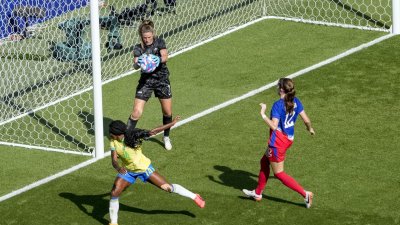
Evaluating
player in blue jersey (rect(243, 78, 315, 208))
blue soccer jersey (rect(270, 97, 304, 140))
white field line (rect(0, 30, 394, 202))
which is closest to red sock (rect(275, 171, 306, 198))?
player in blue jersey (rect(243, 78, 315, 208))

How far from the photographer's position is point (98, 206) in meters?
15.8

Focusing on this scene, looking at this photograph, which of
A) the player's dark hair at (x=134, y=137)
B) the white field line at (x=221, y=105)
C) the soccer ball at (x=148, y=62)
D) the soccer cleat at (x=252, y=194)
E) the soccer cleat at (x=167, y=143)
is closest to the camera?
the player's dark hair at (x=134, y=137)

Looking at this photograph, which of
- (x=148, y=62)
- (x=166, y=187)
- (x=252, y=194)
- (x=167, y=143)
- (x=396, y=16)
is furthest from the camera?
(x=396, y=16)

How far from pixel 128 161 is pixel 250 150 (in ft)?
10.9

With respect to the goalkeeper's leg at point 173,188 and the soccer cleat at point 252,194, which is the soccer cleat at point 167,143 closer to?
the soccer cleat at point 252,194

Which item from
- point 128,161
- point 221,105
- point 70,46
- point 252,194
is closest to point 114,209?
point 128,161

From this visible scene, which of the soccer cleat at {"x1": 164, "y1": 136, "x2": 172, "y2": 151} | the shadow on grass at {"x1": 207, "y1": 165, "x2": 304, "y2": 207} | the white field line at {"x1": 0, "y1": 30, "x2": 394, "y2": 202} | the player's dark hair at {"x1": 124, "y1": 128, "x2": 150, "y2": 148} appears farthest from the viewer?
the soccer cleat at {"x1": 164, "y1": 136, "x2": 172, "y2": 151}

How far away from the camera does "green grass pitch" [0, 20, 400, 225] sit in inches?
606

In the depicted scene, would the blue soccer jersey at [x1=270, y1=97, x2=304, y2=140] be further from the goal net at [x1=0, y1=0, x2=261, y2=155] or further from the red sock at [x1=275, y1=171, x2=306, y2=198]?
the goal net at [x1=0, y1=0, x2=261, y2=155]

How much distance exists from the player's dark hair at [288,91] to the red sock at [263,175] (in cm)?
79

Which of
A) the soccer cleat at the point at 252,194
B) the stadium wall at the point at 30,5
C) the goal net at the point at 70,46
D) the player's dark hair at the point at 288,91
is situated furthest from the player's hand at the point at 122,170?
the stadium wall at the point at 30,5

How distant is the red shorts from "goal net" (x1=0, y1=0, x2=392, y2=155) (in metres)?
3.97

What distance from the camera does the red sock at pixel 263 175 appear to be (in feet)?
50.1

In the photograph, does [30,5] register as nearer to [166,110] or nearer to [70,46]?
[70,46]
